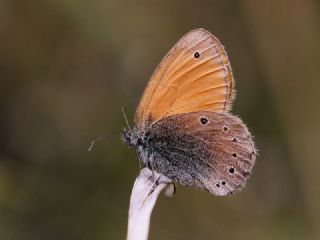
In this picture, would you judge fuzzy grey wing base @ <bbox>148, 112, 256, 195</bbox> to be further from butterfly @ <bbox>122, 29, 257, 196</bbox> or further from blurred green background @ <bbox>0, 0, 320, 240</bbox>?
blurred green background @ <bbox>0, 0, 320, 240</bbox>

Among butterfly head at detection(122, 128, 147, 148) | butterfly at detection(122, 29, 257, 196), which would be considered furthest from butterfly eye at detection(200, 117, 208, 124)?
butterfly head at detection(122, 128, 147, 148)

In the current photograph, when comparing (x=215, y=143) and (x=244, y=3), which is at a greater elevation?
(x=244, y=3)

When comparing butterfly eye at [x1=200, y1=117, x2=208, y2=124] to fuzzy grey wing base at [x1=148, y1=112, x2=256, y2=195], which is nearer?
fuzzy grey wing base at [x1=148, y1=112, x2=256, y2=195]

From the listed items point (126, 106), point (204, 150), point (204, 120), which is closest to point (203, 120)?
point (204, 120)

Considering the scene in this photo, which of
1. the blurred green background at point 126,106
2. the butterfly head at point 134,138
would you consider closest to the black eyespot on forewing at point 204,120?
the butterfly head at point 134,138

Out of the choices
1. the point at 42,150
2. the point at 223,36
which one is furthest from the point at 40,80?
the point at 223,36

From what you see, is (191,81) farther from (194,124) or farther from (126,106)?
(126,106)

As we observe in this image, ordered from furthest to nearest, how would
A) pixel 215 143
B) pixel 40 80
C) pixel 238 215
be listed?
pixel 40 80 → pixel 238 215 → pixel 215 143

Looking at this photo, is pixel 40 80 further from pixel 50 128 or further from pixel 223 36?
pixel 223 36
